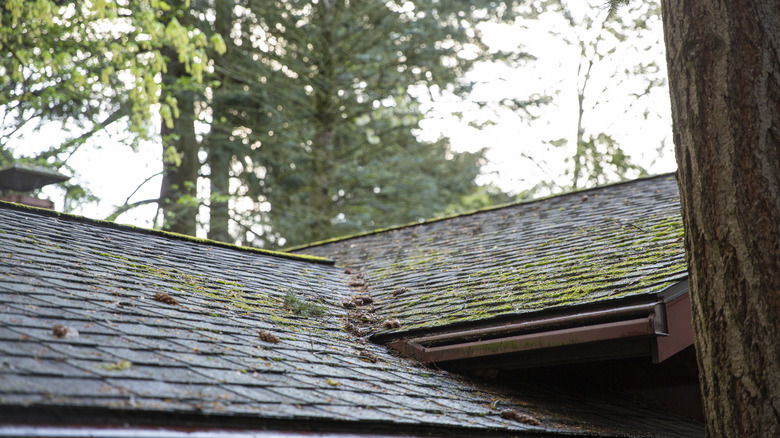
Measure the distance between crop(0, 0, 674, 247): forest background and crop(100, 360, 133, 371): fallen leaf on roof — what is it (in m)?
11.5

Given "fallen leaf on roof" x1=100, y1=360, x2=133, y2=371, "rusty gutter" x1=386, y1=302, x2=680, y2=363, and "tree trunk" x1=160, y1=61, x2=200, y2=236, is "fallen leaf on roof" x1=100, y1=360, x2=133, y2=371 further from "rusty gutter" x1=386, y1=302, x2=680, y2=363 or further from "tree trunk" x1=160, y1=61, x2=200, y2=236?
"tree trunk" x1=160, y1=61, x2=200, y2=236

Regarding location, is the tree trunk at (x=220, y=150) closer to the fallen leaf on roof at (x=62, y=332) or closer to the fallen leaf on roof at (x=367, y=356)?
the fallen leaf on roof at (x=367, y=356)

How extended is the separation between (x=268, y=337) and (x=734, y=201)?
2.69 m

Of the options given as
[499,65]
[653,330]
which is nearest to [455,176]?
[499,65]

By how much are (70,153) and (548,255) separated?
36.1 ft

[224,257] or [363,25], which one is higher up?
[363,25]

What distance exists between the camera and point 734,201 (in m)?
3.37

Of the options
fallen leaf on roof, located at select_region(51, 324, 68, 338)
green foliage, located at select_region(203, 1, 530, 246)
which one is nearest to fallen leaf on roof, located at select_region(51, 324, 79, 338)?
fallen leaf on roof, located at select_region(51, 324, 68, 338)

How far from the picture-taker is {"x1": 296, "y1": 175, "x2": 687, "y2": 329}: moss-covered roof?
501cm

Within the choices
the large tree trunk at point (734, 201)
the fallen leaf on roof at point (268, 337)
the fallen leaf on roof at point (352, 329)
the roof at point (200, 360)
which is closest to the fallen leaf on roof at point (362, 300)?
the roof at point (200, 360)

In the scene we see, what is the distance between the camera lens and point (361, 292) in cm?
670

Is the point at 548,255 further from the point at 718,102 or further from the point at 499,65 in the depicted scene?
the point at 499,65

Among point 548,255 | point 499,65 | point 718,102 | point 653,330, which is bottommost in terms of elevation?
point 653,330

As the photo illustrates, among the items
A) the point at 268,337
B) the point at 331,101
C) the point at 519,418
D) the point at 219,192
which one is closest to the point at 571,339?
the point at 519,418
